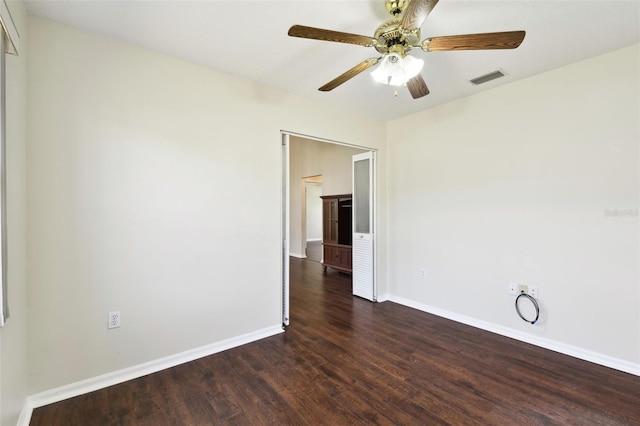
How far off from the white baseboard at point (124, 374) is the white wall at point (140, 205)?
0.17ft

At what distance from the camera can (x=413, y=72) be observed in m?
1.80

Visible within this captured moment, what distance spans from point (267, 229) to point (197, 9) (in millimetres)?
1888

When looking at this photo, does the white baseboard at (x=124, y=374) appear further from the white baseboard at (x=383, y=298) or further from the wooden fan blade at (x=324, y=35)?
the wooden fan blade at (x=324, y=35)

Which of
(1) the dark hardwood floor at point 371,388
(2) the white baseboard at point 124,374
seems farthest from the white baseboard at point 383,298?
(2) the white baseboard at point 124,374

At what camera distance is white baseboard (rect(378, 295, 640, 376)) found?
2325mm

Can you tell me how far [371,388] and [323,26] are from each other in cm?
262

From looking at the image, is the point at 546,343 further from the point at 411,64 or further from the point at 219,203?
the point at 219,203

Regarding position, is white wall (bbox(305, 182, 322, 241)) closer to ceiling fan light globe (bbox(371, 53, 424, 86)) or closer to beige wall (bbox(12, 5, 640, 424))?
beige wall (bbox(12, 5, 640, 424))

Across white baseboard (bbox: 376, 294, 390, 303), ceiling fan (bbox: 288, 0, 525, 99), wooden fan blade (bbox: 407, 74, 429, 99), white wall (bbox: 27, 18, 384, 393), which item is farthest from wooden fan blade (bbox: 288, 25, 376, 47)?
white baseboard (bbox: 376, 294, 390, 303)

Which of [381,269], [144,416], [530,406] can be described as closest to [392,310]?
[381,269]

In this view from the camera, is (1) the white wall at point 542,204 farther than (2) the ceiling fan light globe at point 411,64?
Yes

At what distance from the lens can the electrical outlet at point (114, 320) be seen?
214cm

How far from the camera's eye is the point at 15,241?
1.65 meters

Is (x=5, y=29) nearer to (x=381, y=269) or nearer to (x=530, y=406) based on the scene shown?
(x=530, y=406)
